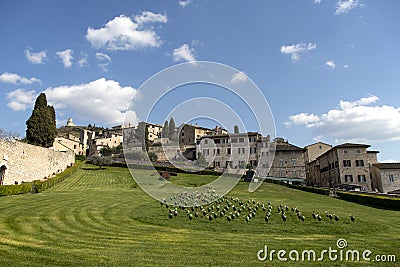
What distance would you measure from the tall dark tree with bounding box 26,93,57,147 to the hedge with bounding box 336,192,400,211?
4410 centimetres

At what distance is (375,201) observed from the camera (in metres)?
27.0

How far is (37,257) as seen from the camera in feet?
21.2

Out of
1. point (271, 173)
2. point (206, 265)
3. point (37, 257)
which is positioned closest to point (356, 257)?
point (206, 265)

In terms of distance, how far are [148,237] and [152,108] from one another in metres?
4.79

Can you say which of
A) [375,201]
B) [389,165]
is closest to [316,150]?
[389,165]

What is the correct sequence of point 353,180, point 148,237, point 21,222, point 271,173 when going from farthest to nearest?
point 271,173 → point 353,180 → point 21,222 → point 148,237

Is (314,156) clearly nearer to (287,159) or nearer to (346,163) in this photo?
(287,159)

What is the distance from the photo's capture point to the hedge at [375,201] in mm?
24750

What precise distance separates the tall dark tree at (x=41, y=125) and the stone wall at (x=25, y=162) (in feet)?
31.1

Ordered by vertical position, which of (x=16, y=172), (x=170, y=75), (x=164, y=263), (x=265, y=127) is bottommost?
(x=164, y=263)

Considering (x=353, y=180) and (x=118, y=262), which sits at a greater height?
(x=353, y=180)

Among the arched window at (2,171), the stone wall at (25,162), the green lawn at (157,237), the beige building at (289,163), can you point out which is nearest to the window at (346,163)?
the beige building at (289,163)

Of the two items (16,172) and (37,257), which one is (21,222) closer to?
(37,257)

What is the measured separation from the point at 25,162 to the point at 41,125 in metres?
20.5
